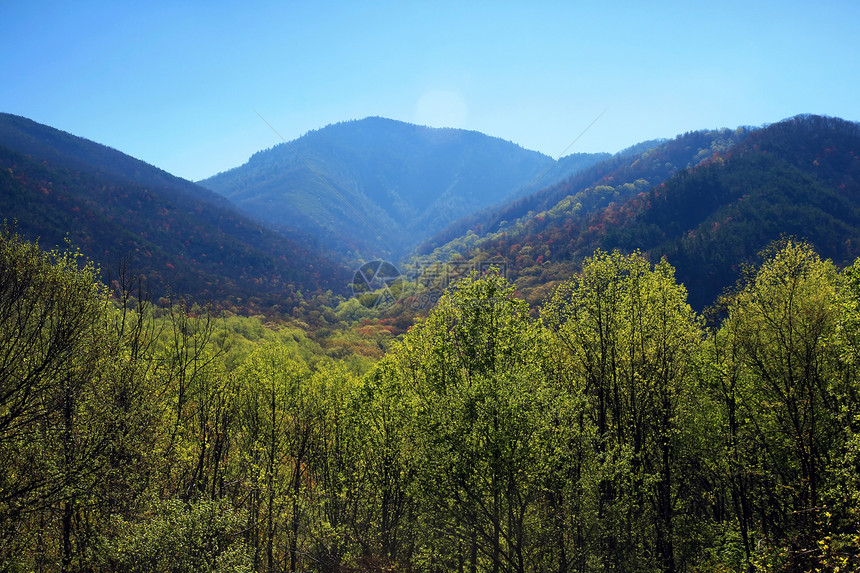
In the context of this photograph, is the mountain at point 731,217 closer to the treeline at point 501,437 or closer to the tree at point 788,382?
the tree at point 788,382

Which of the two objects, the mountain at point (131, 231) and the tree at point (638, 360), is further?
the mountain at point (131, 231)

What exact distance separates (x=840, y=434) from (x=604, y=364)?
957 centimetres

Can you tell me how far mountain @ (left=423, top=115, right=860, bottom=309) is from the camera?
129500 millimetres

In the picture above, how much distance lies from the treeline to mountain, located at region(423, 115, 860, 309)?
95933mm

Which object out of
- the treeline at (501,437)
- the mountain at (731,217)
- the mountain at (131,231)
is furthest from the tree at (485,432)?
the mountain at (731,217)

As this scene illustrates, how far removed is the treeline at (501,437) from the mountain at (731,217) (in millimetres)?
95933

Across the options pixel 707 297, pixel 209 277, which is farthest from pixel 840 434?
pixel 209 277

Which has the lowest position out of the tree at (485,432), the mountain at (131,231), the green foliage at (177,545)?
the green foliage at (177,545)

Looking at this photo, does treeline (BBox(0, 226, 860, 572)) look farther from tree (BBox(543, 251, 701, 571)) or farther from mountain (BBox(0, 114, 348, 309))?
mountain (BBox(0, 114, 348, 309))

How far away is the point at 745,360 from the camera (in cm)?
2247

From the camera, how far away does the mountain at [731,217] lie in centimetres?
12950

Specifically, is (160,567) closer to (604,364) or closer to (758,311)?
(604,364)

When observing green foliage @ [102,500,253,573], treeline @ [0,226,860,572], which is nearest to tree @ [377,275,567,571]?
treeline @ [0,226,860,572]

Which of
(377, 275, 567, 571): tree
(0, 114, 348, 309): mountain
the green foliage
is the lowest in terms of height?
the green foliage
